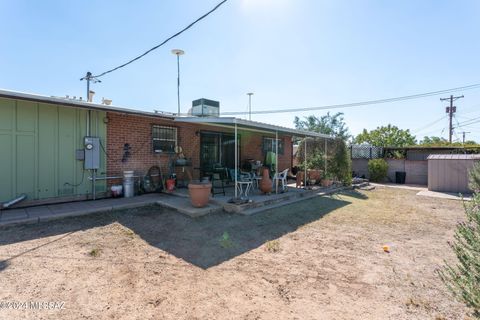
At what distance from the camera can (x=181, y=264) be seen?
3299mm

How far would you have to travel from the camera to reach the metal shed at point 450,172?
9.96 m

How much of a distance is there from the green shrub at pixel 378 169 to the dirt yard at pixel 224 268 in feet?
29.0

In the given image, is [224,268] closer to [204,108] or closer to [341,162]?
[204,108]

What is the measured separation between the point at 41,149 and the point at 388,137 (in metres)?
32.3

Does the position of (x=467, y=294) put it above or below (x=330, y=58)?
below

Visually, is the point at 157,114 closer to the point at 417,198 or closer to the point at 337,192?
the point at 337,192

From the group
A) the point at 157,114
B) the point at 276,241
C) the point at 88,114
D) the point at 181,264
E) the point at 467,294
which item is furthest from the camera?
the point at 157,114

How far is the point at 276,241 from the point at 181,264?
166 centimetres

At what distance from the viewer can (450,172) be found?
33.6 ft

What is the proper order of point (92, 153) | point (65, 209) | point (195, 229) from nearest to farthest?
point (195, 229) → point (65, 209) → point (92, 153)

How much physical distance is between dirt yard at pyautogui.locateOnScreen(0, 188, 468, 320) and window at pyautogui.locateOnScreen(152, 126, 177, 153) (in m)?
2.89

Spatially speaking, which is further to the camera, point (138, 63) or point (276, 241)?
point (138, 63)

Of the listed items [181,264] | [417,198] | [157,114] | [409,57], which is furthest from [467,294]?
[409,57]

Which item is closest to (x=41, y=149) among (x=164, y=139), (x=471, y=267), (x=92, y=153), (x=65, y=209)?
(x=92, y=153)
